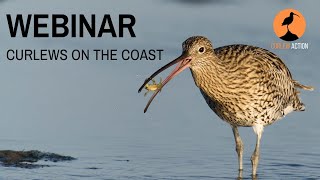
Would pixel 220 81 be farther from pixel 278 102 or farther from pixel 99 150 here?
pixel 99 150

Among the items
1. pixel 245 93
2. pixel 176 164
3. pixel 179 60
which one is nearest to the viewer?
pixel 179 60

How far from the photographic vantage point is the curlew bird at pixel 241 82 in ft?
50.5

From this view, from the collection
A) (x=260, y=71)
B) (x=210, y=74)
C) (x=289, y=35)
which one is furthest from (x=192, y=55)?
(x=289, y=35)

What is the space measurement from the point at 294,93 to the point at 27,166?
4038 mm

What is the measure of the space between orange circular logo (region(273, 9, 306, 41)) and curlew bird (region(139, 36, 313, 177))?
143 inches

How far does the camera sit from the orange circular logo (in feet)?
67.8

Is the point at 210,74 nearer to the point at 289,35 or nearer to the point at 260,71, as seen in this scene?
the point at 260,71

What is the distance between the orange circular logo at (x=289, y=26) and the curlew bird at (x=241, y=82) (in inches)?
143

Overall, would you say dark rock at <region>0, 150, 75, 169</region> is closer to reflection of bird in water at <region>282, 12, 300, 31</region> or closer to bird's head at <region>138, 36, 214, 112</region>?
bird's head at <region>138, 36, 214, 112</region>

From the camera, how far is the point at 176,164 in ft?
56.6

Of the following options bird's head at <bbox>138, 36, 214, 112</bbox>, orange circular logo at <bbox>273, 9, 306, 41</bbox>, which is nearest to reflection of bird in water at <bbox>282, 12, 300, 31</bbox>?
orange circular logo at <bbox>273, 9, 306, 41</bbox>

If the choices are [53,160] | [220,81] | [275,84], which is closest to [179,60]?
[220,81]

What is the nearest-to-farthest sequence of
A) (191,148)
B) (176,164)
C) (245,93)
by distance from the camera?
(245,93) → (176,164) → (191,148)

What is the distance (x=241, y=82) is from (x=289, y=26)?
4.98 m
